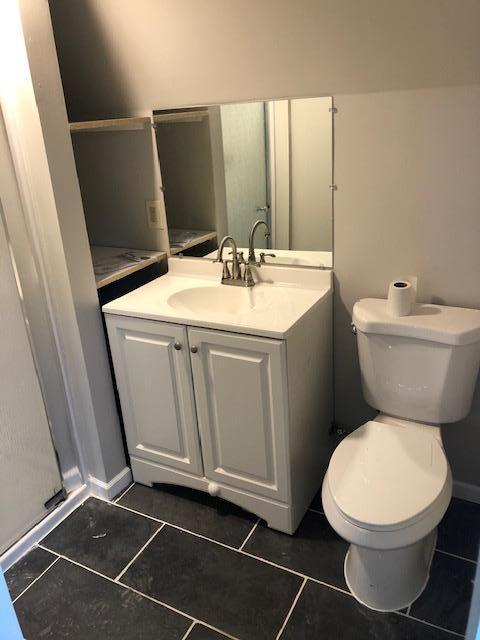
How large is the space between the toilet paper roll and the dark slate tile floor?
2.76ft

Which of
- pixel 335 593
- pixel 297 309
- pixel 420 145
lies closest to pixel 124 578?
pixel 335 593

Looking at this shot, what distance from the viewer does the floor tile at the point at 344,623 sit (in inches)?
63.4

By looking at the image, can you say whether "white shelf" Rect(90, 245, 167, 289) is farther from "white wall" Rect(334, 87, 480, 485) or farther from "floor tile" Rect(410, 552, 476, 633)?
"floor tile" Rect(410, 552, 476, 633)

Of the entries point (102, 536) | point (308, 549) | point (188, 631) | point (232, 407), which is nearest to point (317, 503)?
point (308, 549)

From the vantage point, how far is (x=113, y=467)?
2244mm

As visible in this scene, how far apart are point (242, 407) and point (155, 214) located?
3.12ft

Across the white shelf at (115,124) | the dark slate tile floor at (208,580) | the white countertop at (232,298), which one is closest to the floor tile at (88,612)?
the dark slate tile floor at (208,580)

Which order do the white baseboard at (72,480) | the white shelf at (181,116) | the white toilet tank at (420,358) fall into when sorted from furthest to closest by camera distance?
1. the white baseboard at (72,480)
2. the white shelf at (181,116)
3. the white toilet tank at (420,358)

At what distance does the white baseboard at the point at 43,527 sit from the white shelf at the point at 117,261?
0.87 metres

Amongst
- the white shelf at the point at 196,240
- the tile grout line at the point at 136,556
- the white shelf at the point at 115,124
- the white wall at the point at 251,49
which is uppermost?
the white wall at the point at 251,49

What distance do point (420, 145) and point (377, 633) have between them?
4.93ft

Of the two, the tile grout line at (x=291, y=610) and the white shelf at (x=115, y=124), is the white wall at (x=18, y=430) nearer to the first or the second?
the white shelf at (x=115, y=124)

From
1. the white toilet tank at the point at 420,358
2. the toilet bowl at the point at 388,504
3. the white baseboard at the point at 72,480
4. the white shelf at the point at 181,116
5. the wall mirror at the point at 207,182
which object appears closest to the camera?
the toilet bowl at the point at 388,504

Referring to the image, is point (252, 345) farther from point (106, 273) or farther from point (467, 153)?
point (467, 153)
